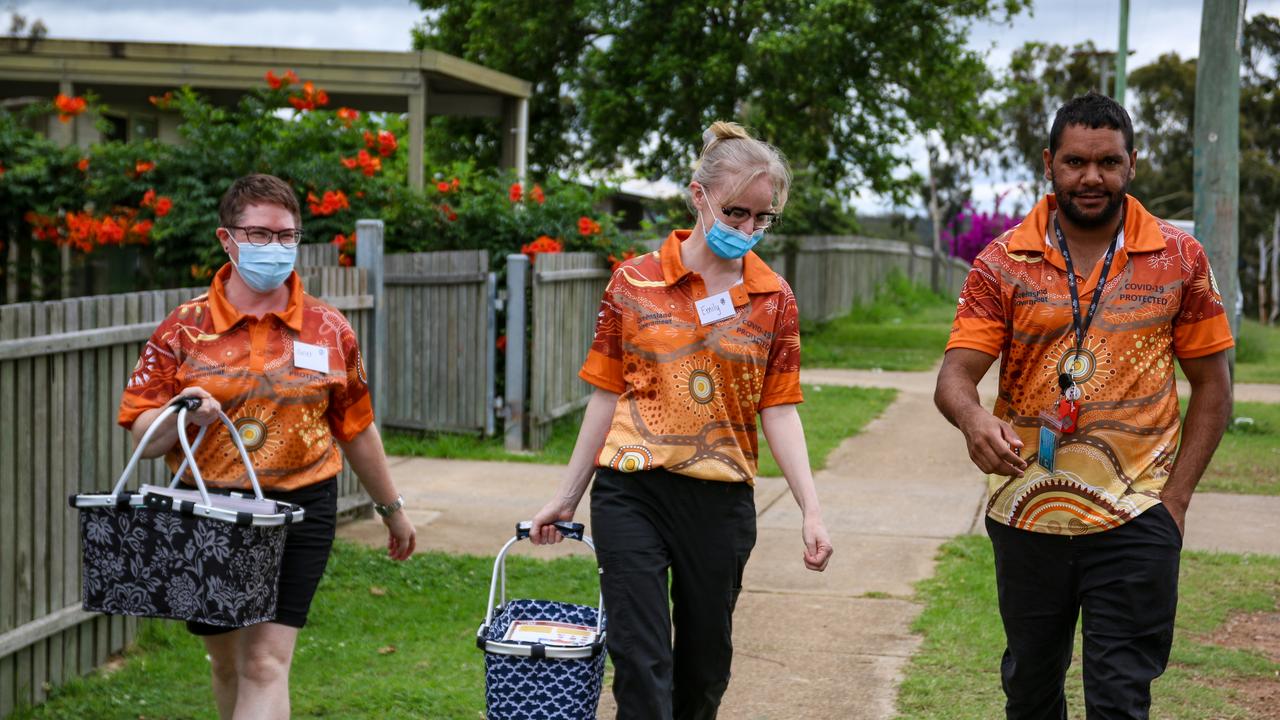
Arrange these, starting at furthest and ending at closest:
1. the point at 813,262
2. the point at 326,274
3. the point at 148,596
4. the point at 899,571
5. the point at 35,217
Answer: the point at 813,262, the point at 35,217, the point at 326,274, the point at 899,571, the point at 148,596

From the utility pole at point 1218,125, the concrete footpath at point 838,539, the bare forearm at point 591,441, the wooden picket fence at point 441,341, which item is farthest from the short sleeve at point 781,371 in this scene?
the utility pole at point 1218,125

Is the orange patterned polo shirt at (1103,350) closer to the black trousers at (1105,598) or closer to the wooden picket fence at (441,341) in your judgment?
the black trousers at (1105,598)

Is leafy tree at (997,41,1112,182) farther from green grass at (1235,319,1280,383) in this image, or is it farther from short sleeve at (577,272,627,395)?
short sleeve at (577,272,627,395)

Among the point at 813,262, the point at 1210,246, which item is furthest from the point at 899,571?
the point at 813,262

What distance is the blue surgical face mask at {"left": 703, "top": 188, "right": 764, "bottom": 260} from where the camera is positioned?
3941 mm

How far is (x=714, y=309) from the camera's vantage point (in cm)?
393

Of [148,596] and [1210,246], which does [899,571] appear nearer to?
[148,596]

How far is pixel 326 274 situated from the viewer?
8.16 m

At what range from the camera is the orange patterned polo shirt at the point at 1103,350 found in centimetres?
368

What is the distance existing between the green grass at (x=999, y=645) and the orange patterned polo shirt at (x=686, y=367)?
182 centimetres

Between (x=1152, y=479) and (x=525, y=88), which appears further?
(x=525, y=88)

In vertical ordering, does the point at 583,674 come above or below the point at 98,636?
above

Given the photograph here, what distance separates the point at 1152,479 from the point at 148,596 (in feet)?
8.14

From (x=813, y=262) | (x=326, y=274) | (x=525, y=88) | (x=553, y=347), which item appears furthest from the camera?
(x=813, y=262)
